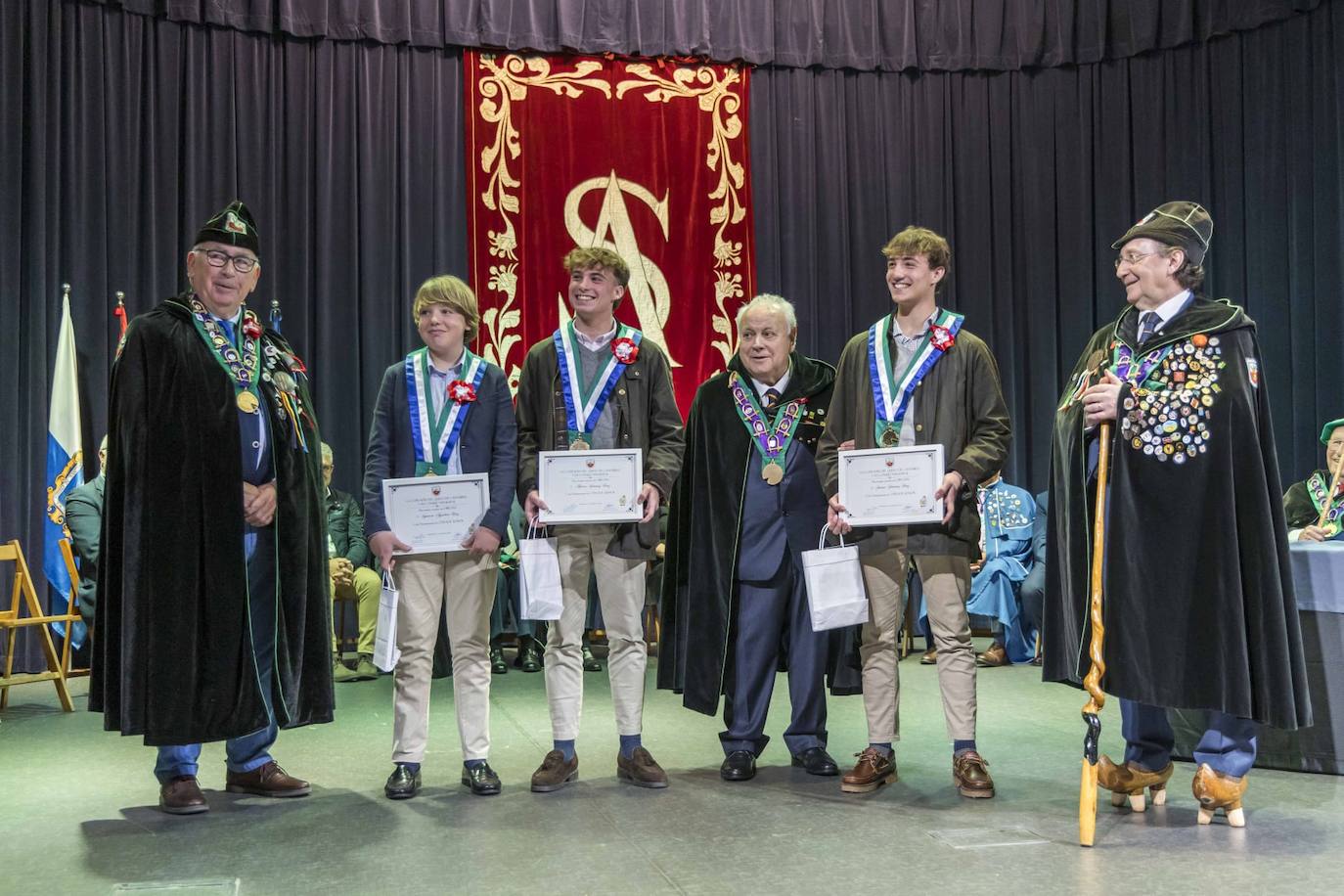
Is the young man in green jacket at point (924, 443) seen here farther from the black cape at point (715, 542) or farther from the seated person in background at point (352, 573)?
the seated person in background at point (352, 573)

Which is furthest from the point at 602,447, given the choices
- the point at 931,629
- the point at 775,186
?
the point at 775,186

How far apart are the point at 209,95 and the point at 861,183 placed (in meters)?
4.15

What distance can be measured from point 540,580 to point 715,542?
2.03 feet

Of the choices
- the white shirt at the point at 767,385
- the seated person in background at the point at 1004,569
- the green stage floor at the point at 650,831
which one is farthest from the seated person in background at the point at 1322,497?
the white shirt at the point at 767,385

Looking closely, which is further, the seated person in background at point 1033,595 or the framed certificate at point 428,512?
the seated person in background at point 1033,595

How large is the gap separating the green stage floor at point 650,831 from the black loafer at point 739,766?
62 millimetres

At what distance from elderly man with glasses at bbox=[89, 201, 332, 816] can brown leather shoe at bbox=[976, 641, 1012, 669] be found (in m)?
4.12

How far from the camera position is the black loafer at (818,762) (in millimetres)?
4055

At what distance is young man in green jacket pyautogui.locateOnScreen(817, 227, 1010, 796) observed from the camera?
3.79 metres

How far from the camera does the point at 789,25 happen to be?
8539 millimetres

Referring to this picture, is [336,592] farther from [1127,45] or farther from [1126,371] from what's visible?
[1127,45]

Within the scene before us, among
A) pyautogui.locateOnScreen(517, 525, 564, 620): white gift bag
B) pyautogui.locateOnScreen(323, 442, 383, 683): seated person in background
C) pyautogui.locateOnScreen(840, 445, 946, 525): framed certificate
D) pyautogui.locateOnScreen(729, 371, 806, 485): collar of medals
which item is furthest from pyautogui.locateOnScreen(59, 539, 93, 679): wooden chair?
pyautogui.locateOnScreen(840, 445, 946, 525): framed certificate

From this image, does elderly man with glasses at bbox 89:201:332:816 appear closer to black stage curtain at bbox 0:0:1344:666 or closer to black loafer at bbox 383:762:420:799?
black loafer at bbox 383:762:420:799

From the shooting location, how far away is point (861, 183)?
8.73 m
